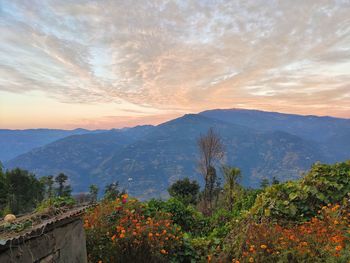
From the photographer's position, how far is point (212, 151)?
2484cm

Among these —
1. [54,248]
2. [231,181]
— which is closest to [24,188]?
[231,181]

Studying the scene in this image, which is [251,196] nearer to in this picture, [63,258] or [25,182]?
[63,258]

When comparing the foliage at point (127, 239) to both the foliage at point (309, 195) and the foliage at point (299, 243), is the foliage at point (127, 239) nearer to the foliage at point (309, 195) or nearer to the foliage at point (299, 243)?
the foliage at point (299, 243)

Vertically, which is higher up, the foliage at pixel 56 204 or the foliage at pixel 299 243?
the foliage at pixel 56 204

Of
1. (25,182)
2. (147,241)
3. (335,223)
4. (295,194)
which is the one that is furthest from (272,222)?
(25,182)

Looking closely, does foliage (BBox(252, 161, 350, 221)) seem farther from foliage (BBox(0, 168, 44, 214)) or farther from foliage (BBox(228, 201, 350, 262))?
foliage (BBox(0, 168, 44, 214))

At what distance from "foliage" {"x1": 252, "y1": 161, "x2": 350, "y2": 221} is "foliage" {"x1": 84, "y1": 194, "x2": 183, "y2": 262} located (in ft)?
7.81

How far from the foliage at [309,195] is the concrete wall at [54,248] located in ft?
15.3

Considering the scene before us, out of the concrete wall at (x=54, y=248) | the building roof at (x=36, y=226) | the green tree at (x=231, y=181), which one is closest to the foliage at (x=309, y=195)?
the concrete wall at (x=54, y=248)

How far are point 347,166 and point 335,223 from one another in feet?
10.4

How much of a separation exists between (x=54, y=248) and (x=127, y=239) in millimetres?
2549

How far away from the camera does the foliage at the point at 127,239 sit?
6152 mm

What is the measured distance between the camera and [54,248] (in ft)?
12.5

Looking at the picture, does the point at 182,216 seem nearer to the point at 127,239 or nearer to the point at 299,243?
the point at 127,239
